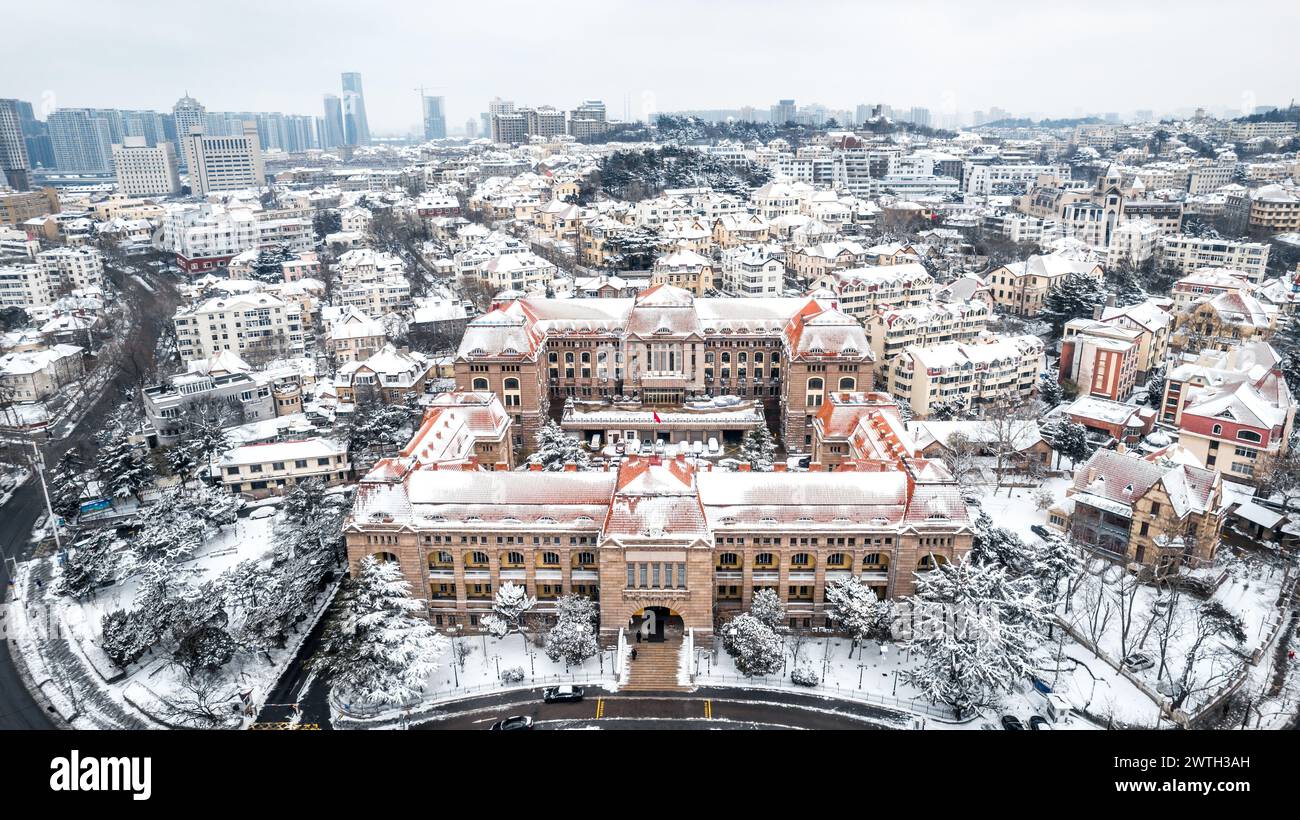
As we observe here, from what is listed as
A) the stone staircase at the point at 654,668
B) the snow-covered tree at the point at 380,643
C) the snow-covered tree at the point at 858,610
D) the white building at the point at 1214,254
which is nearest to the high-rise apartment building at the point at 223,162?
the snow-covered tree at the point at 380,643

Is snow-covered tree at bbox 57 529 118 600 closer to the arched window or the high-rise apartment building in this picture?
the arched window

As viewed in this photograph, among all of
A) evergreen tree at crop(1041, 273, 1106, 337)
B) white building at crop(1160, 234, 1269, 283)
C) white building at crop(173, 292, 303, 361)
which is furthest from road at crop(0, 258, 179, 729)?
white building at crop(1160, 234, 1269, 283)

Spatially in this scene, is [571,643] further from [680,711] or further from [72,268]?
[72,268]

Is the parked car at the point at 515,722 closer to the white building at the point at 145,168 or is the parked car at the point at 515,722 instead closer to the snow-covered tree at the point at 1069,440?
the snow-covered tree at the point at 1069,440

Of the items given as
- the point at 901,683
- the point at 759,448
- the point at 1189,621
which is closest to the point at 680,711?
the point at 901,683

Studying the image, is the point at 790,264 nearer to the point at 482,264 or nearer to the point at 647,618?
the point at 482,264
